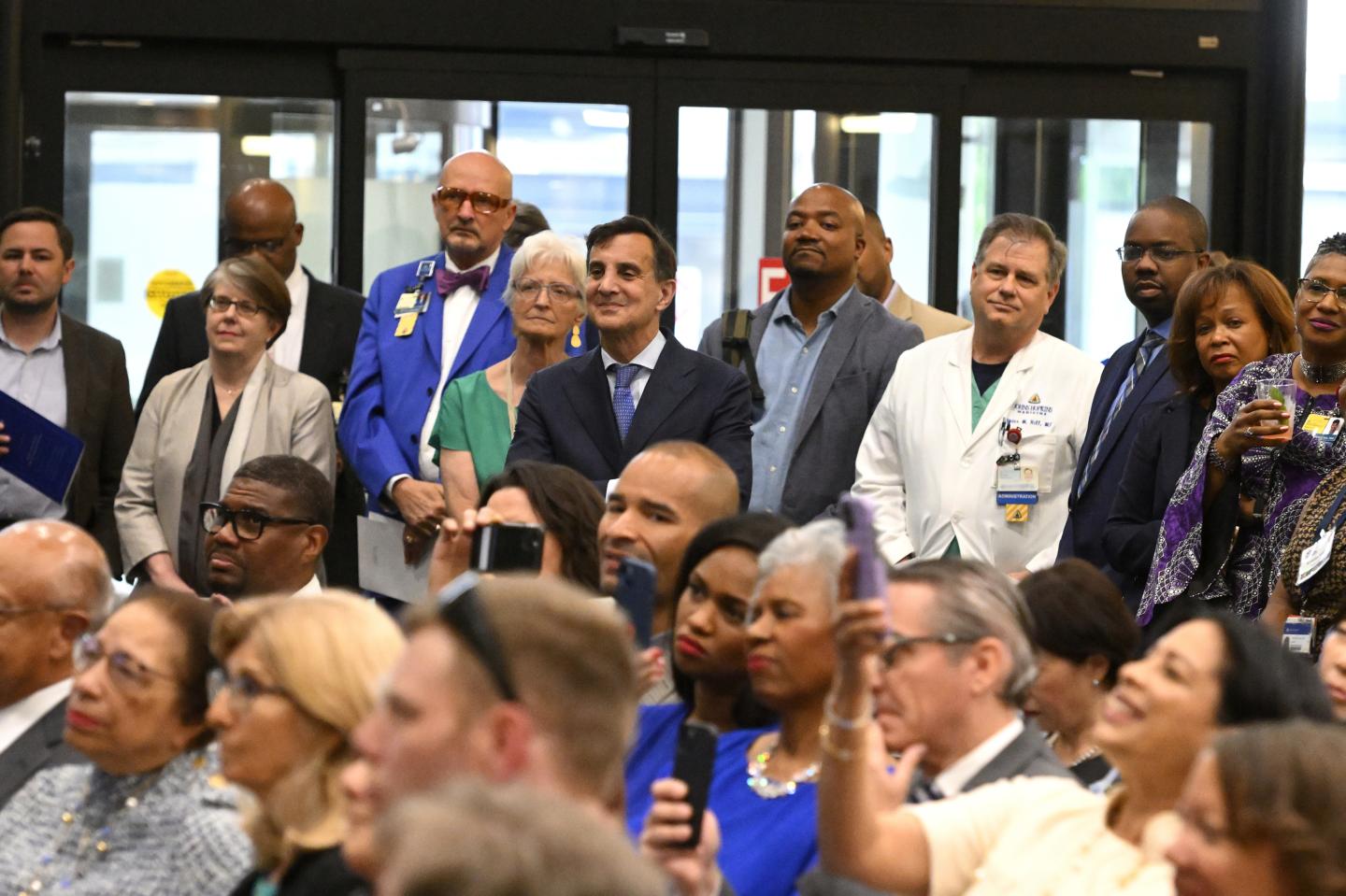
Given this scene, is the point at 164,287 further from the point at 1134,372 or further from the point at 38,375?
the point at 1134,372

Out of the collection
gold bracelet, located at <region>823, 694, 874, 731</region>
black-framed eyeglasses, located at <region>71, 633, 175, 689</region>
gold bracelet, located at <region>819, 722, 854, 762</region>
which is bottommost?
black-framed eyeglasses, located at <region>71, 633, 175, 689</region>

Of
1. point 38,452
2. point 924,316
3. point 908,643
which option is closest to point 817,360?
point 924,316

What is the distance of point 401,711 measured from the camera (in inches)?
88.4

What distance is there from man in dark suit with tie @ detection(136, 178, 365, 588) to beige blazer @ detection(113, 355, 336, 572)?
457 mm

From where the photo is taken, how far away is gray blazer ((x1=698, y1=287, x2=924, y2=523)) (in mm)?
6098

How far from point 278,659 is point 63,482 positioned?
3.25m

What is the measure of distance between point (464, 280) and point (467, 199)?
0.82 ft

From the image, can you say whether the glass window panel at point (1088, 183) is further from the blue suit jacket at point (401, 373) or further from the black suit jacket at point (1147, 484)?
the black suit jacket at point (1147, 484)

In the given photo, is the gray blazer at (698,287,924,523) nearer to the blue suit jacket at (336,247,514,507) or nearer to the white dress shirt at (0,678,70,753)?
the blue suit jacket at (336,247,514,507)

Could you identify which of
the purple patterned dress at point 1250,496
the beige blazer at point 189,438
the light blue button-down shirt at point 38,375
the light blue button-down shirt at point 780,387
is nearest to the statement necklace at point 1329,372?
the purple patterned dress at point 1250,496

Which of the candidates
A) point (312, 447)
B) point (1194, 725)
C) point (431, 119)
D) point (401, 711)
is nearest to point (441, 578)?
point (312, 447)

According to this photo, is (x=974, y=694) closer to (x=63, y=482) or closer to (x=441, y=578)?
(x=441, y=578)

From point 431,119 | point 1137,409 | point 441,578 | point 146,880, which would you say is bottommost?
point 146,880

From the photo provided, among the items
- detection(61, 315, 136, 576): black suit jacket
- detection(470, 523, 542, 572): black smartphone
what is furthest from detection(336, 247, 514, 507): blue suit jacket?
detection(470, 523, 542, 572): black smartphone
